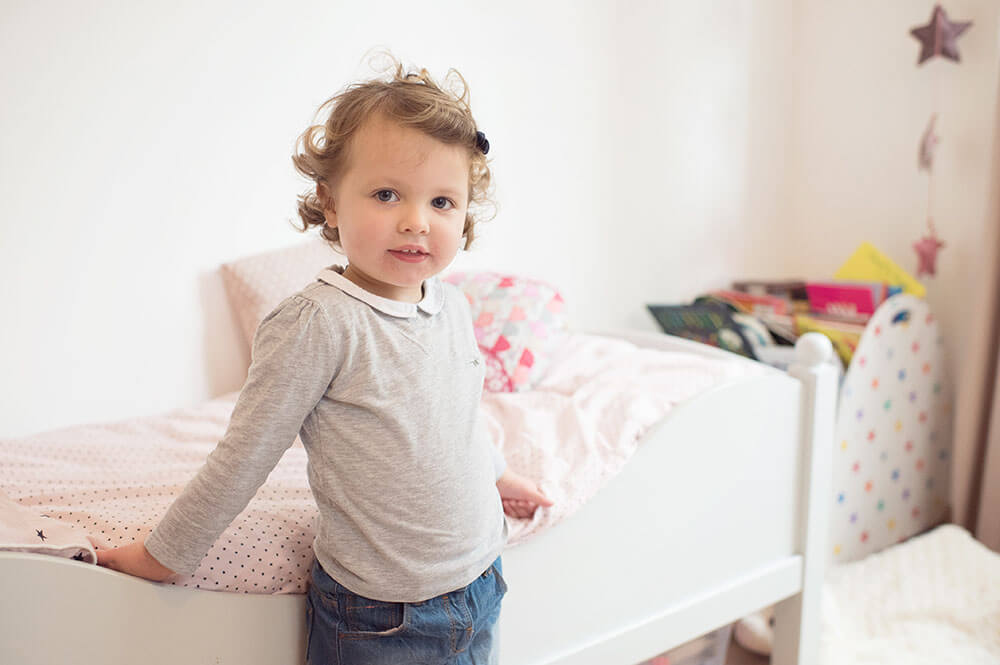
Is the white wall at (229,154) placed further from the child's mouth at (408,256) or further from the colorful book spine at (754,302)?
the child's mouth at (408,256)

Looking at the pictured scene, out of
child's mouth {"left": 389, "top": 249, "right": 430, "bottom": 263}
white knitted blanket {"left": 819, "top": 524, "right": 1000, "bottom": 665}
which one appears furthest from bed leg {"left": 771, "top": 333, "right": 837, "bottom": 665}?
child's mouth {"left": 389, "top": 249, "right": 430, "bottom": 263}

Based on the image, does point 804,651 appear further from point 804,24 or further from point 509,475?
point 804,24

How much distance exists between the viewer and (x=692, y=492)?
1.22 meters

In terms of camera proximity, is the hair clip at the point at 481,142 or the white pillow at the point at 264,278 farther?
the white pillow at the point at 264,278

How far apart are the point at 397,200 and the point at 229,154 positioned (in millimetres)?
847

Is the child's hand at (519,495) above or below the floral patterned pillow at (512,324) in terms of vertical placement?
below

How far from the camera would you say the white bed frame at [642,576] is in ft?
2.35

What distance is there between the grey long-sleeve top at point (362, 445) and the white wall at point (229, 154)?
781 millimetres

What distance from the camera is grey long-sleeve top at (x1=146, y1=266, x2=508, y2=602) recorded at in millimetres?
708

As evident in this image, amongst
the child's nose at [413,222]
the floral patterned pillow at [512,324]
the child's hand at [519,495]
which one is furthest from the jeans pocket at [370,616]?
the floral patterned pillow at [512,324]

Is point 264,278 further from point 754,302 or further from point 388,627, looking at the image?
point 754,302

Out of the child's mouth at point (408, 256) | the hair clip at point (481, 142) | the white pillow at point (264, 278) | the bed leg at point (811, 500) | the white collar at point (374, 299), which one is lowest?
the bed leg at point (811, 500)

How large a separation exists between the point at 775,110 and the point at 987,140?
0.56 m

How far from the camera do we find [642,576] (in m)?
1.18
